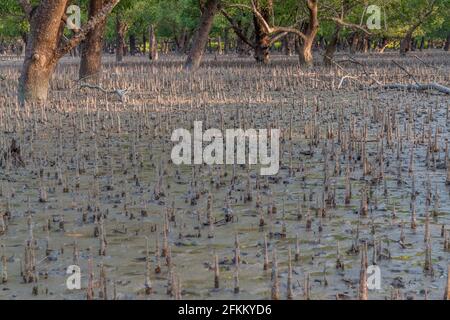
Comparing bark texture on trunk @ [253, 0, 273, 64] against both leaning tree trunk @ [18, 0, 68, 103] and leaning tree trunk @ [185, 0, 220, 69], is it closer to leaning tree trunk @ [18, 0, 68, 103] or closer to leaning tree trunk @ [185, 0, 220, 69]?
leaning tree trunk @ [185, 0, 220, 69]

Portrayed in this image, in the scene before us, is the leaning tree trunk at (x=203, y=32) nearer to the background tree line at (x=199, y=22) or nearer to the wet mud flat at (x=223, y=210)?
the background tree line at (x=199, y=22)

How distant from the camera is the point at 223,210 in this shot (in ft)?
22.7

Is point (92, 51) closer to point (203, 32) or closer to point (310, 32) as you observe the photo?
point (203, 32)

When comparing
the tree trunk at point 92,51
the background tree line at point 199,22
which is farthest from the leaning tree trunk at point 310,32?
the tree trunk at point 92,51

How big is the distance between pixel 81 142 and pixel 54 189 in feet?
9.15

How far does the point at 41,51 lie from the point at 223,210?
901cm

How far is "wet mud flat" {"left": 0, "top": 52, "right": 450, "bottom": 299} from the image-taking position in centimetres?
501

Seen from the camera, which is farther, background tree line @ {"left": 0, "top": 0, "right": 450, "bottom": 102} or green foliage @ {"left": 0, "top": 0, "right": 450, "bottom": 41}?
green foliage @ {"left": 0, "top": 0, "right": 450, "bottom": 41}

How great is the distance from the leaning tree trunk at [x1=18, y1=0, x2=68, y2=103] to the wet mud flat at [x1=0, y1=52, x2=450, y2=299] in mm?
1943

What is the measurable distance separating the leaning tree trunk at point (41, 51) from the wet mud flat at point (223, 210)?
1.94 m

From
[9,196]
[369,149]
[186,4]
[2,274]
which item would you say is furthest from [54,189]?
[186,4]

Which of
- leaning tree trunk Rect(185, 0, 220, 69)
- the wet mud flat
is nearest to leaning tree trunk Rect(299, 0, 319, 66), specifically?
leaning tree trunk Rect(185, 0, 220, 69)

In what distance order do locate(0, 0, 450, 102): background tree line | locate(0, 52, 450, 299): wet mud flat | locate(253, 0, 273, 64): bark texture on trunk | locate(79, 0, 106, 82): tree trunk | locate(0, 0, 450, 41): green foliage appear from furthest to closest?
locate(253, 0, 273, 64): bark texture on trunk
locate(0, 0, 450, 41): green foliage
locate(79, 0, 106, 82): tree trunk
locate(0, 0, 450, 102): background tree line
locate(0, 52, 450, 299): wet mud flat

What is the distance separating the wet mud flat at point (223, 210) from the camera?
501 centimetres
